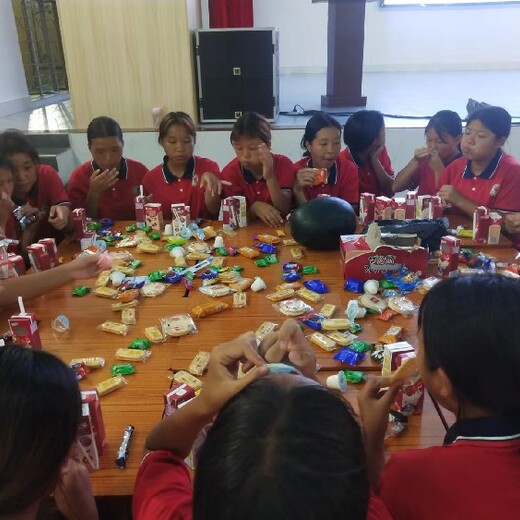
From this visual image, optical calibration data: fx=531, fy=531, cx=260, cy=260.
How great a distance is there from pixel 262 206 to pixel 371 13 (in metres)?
6.75

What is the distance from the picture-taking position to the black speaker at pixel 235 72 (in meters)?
4.57

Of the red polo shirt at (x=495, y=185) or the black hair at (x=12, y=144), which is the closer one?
the black hair at (x=12, y=144)

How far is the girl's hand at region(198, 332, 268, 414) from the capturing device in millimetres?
825

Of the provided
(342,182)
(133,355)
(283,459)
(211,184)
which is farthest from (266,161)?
(283,459)

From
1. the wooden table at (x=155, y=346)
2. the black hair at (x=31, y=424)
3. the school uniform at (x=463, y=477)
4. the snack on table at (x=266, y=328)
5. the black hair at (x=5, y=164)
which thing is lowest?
the wooden table at (x=155, y=346)

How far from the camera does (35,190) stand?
237cm

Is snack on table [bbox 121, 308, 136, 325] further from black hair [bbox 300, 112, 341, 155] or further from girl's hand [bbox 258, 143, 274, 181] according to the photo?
black hair [bbox 300, 112, 341, 155]

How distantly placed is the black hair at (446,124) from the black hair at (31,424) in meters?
2.34

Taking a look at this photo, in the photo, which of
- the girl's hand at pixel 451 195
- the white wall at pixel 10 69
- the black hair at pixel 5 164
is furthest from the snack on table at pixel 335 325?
the white wall at pixel 10 69

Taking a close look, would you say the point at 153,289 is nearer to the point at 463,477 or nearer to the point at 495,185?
the point at 463,477

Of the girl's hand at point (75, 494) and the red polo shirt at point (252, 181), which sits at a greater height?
the red polo shirt at point (252, 181)

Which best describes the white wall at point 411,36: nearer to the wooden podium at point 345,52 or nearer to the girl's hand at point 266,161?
the wooden podium at point 345,52

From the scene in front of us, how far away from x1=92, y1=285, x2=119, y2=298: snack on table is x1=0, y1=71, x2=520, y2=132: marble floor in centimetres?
321

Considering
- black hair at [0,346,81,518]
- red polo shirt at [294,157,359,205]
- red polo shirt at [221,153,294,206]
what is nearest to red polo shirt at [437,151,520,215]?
red polo shirt at [294,157,359,205]
